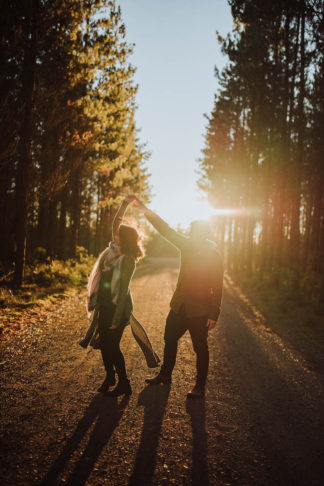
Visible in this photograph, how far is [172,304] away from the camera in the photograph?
14.1 feet

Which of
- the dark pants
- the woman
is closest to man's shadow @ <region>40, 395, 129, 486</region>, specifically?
the woman

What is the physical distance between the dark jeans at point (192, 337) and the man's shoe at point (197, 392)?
0.16ft

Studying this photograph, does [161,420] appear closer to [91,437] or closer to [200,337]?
[91,437]

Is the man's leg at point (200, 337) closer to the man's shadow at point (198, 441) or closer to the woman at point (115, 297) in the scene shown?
the man's shadow at point (198, 441)


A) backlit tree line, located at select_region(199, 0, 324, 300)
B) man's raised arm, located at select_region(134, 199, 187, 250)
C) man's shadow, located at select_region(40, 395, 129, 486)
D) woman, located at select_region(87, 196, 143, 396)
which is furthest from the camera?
backlit tree line, located at select_region(199, 0, 324, 300)

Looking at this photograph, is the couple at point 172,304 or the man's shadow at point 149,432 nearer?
the man's shadow at point 149,432

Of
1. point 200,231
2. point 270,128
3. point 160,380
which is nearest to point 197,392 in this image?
point 160,380

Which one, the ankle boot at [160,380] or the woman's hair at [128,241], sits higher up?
the woman's hair at [128,241]

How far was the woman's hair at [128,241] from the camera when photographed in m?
3.92

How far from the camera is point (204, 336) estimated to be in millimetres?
4184

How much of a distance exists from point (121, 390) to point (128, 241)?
1866 mm

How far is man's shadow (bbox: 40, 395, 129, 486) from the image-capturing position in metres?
2.47

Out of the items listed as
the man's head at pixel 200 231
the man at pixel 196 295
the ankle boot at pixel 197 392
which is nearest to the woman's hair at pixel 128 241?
the man at pixel 196 295

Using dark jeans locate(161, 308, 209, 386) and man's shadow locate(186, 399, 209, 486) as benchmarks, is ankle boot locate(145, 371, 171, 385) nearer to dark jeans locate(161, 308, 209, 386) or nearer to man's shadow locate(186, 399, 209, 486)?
dark jeans locate(161, 308, 209, 386)
